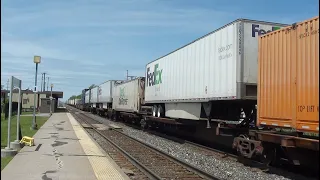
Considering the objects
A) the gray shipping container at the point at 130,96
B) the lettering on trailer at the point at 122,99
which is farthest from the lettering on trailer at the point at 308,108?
the lettering on trailer at the point at 122,99

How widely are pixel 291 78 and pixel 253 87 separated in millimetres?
2705

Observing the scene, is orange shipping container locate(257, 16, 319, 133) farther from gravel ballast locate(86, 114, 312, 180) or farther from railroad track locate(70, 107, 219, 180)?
railroad track locate(70, 107, 219, 180)

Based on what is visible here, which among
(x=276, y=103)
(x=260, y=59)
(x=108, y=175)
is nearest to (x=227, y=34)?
(x=260, y=59)

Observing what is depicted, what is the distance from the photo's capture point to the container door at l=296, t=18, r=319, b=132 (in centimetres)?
726

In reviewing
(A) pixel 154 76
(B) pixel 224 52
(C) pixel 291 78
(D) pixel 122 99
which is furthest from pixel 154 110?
(C) pixel 291 78

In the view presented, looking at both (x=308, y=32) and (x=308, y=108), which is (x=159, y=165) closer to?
(x=308, y=108)

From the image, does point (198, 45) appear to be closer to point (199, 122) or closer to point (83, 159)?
point (199, 122)

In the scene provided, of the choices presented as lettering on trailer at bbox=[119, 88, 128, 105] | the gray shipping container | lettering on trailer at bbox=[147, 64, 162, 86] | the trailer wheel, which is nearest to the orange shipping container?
lettering on trailer at bbox=[147, 64, 162, 86]

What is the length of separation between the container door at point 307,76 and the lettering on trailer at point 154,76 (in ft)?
39.8

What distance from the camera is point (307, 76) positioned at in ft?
24.8

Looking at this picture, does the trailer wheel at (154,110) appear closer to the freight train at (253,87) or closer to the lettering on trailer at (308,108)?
the freight train at (253,87)

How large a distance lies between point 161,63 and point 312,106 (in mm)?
12776

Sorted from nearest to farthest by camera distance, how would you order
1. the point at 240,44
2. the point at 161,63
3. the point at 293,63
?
the point at 293,63, the point at 240,44, the point at 161,63

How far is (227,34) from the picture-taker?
37.8 feet
